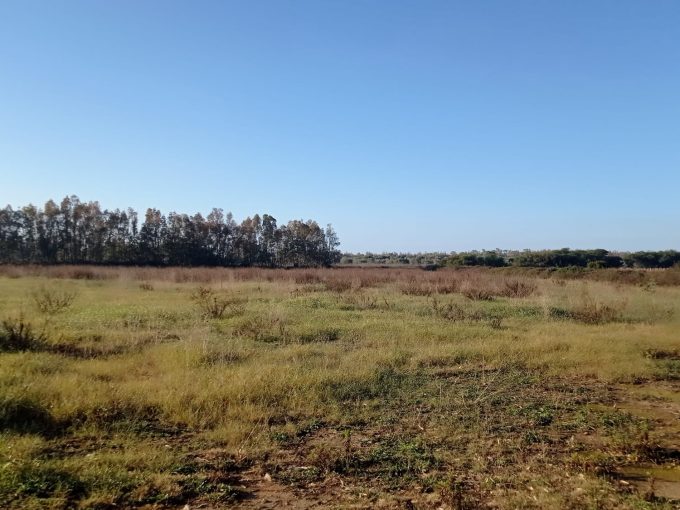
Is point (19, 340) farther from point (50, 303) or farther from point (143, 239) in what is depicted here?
point (143, 239)

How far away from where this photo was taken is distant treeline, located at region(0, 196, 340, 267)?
46.9m

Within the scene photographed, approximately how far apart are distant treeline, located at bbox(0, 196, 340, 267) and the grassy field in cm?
4096

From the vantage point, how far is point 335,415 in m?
5.91

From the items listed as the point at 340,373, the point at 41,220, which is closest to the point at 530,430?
the point at 340,373

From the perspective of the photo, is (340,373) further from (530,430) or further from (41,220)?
(41,220)

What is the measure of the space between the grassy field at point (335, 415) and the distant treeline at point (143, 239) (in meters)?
41.0

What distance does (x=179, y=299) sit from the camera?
18.5 meters

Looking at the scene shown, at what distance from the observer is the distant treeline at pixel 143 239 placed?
4691 cm

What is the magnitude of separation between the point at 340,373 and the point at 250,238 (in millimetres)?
51567

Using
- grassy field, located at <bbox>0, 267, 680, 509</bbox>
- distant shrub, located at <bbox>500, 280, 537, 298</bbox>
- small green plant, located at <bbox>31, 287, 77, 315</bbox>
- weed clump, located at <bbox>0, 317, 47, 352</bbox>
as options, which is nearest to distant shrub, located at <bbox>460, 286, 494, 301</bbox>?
distant shrub, located at <bbox>500, 280, 537, 298</bbox>

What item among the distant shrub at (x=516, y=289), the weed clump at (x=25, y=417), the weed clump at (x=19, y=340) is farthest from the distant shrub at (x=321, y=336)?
the distant shrub at (x=516, y=289)

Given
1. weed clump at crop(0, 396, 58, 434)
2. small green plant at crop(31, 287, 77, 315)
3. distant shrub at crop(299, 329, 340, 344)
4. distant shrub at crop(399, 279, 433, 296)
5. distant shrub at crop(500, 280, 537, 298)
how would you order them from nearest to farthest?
weed clump at crop(0, 396, 58, 434)
distant shrub at crop(299, 329, 340, 344)
small green plant at crop(31, 287, 77, 315)
distant shrub at crop(500, 280, 537, 298)
distant shrub at crop(399, 279, 433, 296)

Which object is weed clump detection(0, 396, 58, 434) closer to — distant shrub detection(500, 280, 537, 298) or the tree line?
distant shrub detection(500, 280, 537, 298)

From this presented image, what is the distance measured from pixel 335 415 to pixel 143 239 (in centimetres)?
5024
